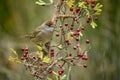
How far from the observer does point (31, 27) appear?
18.2ft

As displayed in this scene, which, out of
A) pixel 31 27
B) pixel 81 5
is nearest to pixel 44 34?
pixel 81 5

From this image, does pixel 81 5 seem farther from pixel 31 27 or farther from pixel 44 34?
pixel 31 27

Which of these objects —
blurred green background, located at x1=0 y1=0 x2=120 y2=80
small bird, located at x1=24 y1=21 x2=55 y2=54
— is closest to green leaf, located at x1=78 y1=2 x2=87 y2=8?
small bird, located at x1=24 y1=21 x2=55 y2=54

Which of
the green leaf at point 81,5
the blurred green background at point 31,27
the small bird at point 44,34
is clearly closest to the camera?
the green leaf at point 81,5

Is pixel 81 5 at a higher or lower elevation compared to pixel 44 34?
higher

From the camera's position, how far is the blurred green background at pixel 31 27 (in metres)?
4.67

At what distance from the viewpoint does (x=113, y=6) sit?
17.9 feet

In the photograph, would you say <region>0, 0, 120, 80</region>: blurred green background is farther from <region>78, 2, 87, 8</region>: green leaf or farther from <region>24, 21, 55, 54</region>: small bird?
<region>78, 2, 87, 8</region>: green leaf

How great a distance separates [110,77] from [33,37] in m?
2.21

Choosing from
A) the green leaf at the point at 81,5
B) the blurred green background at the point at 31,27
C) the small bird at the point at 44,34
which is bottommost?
the blurred green background at the point at 31,27

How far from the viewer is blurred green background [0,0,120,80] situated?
4.67 meters

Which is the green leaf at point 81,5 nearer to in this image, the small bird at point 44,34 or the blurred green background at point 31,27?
the small bird at point 44,34

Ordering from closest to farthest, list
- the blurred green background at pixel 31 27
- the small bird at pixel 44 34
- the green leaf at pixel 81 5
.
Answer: the green leaf at pixel 81 5 → the small bird at pixel 44 34 → the blurred green background at pixel 31 27

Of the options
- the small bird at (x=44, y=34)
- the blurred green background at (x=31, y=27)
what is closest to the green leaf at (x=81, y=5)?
the small bird at (x=44, y=34)
